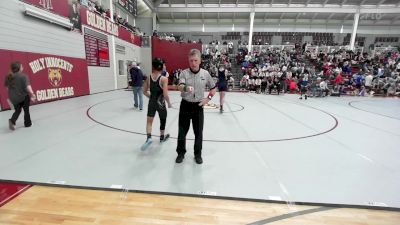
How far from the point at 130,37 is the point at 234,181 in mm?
17437

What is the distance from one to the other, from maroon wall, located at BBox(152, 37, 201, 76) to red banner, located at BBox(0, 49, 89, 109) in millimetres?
9815

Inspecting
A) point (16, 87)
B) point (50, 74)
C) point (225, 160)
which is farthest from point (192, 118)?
point (50, 74)

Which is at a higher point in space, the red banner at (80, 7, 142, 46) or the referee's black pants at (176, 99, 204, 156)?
the red banner at (80, 7, 142, 46)

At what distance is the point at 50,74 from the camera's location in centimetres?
920

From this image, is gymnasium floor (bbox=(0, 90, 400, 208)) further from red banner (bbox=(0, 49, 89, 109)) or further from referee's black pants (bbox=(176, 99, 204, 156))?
red banner (bbox=(0, 49, 89, 109))

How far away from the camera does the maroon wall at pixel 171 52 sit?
2078 cm

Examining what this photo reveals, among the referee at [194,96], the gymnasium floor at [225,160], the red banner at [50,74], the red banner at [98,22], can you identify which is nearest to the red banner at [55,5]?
the red banner at [98,22]

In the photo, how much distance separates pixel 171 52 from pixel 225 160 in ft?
61.8

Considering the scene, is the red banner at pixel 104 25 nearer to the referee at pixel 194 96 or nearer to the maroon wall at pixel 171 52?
the maroon wall at pixel 171 52

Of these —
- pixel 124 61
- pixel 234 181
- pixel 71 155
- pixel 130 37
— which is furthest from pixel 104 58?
pixel 234 181

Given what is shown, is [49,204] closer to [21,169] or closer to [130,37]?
[21,169]

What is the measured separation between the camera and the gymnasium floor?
9.39 feet

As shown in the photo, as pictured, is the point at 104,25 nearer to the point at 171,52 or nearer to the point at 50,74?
the point at 50,74

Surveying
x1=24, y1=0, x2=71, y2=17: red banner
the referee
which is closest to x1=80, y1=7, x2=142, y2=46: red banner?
x1=24, y1=0, x2=71, y2=17: red banner
